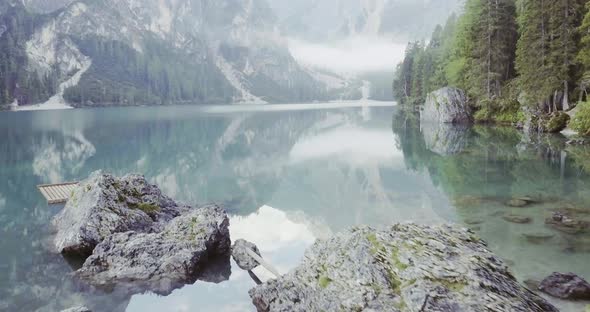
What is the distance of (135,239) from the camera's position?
542 inches

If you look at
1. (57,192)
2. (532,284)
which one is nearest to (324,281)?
(532,284)

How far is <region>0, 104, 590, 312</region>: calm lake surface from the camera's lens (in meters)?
12.4

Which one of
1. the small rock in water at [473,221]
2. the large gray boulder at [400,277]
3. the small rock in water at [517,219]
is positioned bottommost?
the small rock in water at [473,221]

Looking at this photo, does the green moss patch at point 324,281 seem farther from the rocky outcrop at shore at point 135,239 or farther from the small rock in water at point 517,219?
the small rock in water at point 517,219

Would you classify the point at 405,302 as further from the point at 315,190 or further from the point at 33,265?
the point at 315,190

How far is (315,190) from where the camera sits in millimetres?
26141

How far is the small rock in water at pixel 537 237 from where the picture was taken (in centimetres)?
1463

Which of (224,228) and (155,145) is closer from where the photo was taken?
(224,228)

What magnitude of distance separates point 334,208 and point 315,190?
4.75m

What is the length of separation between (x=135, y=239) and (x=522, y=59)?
49.7 m

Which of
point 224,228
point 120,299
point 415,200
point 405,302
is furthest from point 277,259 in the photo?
point 415,200

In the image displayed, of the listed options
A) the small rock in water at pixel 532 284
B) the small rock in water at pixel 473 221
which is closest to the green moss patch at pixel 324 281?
the small rock in water at pixel 532 284

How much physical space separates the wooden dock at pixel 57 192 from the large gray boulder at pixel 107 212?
14.1 feet

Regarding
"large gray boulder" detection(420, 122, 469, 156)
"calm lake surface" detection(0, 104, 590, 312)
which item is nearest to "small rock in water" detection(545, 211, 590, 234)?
"calm lake surface" detection(0, 104, 590, 312)
